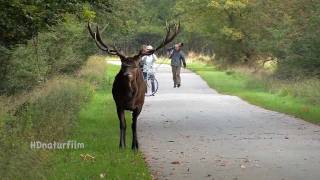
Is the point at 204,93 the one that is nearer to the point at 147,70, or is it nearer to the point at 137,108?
the point at 147,70

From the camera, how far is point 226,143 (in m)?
14.1

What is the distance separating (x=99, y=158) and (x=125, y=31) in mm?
26211

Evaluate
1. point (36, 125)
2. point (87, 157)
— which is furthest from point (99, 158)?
point (36, 125)

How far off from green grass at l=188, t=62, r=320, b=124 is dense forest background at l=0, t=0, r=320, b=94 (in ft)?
4.76

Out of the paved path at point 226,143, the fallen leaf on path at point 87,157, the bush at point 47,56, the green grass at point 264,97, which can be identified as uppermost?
the bush at point 47,56

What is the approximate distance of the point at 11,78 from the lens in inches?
870

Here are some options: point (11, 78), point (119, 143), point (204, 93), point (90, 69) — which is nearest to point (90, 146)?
point (119, 143)

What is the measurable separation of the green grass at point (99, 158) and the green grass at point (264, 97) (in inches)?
235

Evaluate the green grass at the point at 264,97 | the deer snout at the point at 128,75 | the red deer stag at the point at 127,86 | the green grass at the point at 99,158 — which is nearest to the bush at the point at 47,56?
the green grass at the point at 99,158

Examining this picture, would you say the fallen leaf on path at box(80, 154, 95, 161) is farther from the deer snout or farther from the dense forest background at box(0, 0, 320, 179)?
the deer snout

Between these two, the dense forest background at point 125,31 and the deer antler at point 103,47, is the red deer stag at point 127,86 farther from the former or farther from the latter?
the dense forest background at point 125,31

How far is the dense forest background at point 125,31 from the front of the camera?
15477mm

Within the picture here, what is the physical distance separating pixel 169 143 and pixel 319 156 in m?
3.38

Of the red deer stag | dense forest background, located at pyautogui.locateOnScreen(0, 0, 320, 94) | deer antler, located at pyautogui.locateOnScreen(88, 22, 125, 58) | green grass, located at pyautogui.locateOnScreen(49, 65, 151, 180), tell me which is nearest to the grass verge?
green grass, located at pyautogui.locateOnScreen(49, 65, 151, 180)
